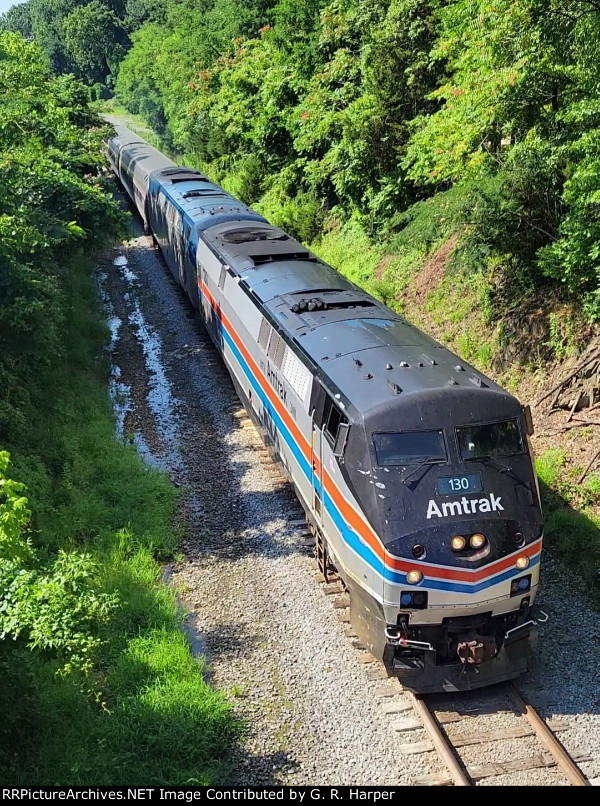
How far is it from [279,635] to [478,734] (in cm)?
306

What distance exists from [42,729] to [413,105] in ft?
67.7

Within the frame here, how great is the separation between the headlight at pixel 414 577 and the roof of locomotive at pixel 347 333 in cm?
205

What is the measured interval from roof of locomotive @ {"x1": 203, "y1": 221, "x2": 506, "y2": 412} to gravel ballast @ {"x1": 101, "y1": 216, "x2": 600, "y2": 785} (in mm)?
3445

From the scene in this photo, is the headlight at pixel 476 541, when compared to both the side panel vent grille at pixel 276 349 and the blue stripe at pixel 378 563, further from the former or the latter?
the side panel vent grille at pixel 276 349

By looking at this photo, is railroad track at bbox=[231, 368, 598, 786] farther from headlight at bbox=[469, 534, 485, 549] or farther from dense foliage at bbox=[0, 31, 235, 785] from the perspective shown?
dense foliage at bbox=[0, 31, 235, 785]

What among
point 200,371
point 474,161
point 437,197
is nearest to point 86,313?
point 200,371

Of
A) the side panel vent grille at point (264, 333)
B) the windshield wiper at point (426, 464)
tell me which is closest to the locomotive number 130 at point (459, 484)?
the windshield wiper at point (426, 464)

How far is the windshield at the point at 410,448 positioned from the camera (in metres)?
8.77

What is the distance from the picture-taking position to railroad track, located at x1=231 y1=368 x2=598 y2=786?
7.93 m

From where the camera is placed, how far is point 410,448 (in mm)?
8844

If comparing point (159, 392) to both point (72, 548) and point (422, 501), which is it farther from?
point (422, 501)

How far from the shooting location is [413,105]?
2278cm

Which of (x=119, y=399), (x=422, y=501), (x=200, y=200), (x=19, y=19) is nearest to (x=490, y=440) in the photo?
(x=422, y=501)

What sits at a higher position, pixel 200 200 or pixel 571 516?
pixel 200 200
